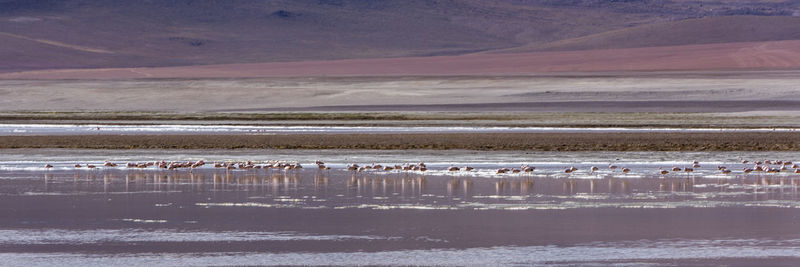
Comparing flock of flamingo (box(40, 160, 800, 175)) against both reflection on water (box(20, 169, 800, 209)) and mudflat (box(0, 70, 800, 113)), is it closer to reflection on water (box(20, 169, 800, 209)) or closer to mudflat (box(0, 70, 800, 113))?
reflection on water (box(20, 169, 800, 209))

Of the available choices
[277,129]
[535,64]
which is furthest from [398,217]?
[535,64]

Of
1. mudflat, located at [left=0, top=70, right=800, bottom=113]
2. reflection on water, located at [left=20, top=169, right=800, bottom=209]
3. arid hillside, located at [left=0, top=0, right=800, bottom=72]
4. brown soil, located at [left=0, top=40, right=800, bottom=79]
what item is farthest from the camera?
arid hillside, located at [left=0, top=0, right=800, bottom=72]

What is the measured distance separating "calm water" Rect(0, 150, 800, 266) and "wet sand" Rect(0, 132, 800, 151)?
13.8 feet

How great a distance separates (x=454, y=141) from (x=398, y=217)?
12250 mm

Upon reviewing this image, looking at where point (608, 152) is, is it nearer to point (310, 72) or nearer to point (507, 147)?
point (507, 147)

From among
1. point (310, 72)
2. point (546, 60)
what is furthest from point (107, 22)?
point (546, 60)

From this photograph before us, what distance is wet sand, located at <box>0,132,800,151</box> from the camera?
21.8m

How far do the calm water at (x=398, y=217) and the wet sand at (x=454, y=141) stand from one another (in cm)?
420

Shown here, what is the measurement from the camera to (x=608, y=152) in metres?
20.7

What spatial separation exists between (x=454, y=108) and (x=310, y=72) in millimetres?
25432

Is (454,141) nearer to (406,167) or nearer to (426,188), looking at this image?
(406,167)

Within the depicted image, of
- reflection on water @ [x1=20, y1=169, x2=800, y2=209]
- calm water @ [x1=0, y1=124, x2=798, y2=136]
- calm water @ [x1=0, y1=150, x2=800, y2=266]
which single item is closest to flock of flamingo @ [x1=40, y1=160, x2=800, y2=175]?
calm water @ [x1=0, y1=150, x2=800, y2=266]

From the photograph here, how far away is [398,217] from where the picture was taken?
1130 centimetres

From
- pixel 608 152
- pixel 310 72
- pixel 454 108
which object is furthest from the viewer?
pixel 310 72
